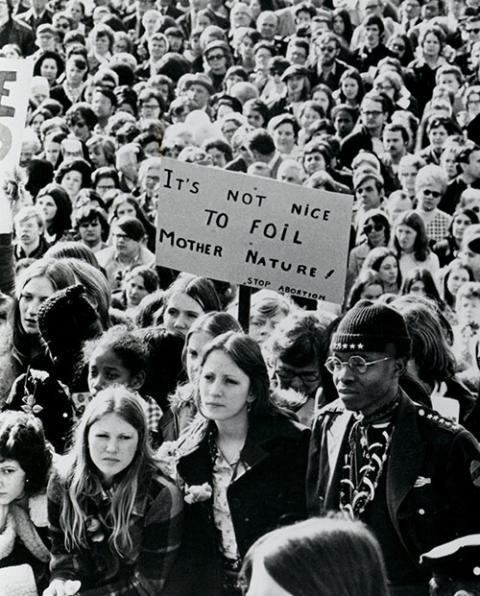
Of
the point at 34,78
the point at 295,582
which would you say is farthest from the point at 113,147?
the point at 295,582

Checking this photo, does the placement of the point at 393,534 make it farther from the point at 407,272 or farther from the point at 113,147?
the point at 113,147

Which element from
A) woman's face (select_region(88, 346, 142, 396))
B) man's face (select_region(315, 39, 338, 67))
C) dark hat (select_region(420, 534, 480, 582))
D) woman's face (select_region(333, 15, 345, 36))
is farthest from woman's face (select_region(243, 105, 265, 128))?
dark hat (select_region(420, 534, 480, 582))

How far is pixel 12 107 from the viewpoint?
5.11m

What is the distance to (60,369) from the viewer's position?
4449 millimetres

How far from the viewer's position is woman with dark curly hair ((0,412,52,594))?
4059 mm

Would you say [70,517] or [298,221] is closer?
[70,517]

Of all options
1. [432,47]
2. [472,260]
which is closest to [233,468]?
[472,260]

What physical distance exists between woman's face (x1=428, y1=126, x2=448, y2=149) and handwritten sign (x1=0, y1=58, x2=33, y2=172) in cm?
233

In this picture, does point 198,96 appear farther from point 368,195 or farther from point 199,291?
point 199,291

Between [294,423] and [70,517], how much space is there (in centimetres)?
69

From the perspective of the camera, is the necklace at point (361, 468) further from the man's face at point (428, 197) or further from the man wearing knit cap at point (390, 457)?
the man's face at point (428, 197)

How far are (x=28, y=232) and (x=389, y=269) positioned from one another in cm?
176

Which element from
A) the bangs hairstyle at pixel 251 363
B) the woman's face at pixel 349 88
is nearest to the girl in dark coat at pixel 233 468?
the bangs hairstyle at pixel 251 363

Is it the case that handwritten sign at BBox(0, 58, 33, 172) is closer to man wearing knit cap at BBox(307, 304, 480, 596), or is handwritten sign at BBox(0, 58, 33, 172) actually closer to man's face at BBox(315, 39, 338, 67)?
man wearing knit cap at BBox(307, 304, 480, 596)
